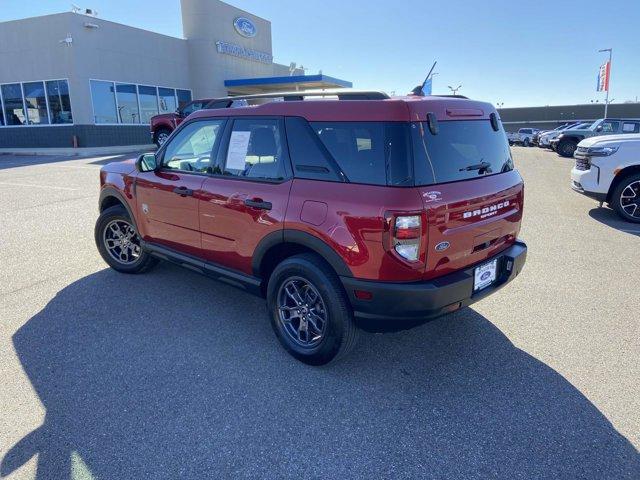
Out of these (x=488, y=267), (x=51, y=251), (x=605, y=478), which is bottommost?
(x=605, y=478)

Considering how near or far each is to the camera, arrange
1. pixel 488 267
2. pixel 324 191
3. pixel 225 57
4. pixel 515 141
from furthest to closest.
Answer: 1. pixel 515 141
2. pixel 225 57
3. pixel 488 267
4. pixel 324 191

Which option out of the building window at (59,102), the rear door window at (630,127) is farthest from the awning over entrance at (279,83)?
the rear door window at (630,127)

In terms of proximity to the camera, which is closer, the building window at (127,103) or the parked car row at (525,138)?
the building window at (127,103)

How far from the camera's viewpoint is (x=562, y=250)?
5801 mm

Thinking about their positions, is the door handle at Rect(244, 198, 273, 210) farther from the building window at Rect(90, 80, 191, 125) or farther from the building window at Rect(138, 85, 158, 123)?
the building window at Rect(138, 85, 158, 123)

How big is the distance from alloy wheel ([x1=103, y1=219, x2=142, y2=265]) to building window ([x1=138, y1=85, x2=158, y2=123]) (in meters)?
19.2

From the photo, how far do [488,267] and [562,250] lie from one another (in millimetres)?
3361

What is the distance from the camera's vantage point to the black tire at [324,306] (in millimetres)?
2885

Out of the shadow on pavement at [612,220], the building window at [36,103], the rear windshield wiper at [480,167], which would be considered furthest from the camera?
the building window at [36,103]

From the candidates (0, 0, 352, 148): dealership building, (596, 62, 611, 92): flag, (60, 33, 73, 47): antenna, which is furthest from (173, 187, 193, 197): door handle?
(596, 62, 611, 92): flag

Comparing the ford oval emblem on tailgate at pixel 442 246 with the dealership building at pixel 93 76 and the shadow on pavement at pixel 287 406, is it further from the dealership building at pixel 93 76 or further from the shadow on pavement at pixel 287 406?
the dealership building at pixel 93 76

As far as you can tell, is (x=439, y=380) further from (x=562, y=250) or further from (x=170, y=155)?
(x=562, y=250)

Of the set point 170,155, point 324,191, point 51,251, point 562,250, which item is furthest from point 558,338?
point 51,251

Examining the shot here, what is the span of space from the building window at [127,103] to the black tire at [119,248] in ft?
59.6
